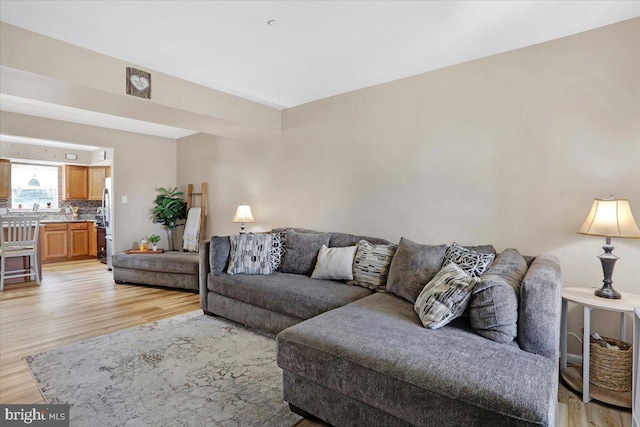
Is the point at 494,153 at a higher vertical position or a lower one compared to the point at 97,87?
lower

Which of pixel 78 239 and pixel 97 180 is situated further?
pixel 97 180

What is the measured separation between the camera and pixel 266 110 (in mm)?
4188

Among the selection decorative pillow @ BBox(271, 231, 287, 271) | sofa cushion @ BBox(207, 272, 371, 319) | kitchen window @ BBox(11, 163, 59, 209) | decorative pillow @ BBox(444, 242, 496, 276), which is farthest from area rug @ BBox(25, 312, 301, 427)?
kitchen window @ BBox(11, 163, 59, 209)

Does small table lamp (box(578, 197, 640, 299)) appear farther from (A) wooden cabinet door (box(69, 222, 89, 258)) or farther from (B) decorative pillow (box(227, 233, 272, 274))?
(A) wooden cabinet door (box(69, 222, 89, 258))

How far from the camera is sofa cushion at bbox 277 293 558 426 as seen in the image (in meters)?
1.21

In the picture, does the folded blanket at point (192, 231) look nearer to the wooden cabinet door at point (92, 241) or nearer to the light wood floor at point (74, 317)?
the light wood floor at point (74, 317)

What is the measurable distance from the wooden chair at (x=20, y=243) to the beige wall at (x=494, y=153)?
155 inches

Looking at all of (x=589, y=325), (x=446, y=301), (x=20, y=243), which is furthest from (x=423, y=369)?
(x=20, y=243)

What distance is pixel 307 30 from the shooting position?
2.38 meters

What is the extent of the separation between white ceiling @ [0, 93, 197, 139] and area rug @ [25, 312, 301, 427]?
9.39ft

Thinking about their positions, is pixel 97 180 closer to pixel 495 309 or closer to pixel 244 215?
pixel 244 215

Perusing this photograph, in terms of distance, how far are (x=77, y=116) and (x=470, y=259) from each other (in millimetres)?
5451

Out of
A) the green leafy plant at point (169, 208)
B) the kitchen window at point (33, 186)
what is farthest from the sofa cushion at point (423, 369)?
the kitchen window at point (33, 186)

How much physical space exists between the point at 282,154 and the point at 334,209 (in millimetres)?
1153
